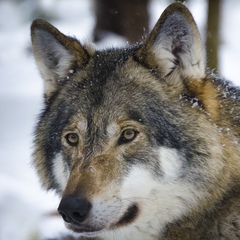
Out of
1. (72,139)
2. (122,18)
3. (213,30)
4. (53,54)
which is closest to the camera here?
(72,139)

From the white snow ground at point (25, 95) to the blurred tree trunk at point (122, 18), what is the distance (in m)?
0.26

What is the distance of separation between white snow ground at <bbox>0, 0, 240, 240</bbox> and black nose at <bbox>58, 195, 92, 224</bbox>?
220 centimetres

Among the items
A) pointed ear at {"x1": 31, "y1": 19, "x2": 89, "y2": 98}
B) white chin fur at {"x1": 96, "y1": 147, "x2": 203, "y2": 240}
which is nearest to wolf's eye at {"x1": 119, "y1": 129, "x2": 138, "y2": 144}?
white chin fur at {"x1": 96, "y1": 147, "x2": 203, "y2": 240}

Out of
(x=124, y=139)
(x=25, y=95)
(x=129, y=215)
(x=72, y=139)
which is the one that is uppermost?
(x=124, y=139)

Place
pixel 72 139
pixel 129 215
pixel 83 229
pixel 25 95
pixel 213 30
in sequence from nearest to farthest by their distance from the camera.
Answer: pixel 83 229, pixel 129 215, pixel 72 139, pixel 213 30, pixel 25 95

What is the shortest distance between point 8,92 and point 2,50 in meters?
1.86

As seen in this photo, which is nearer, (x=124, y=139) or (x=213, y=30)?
(x=124, y=139)

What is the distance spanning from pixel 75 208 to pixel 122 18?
24.7 ft

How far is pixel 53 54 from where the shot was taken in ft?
16.4

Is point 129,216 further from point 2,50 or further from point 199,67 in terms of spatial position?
point 2,50

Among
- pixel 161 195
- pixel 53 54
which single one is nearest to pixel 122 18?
pixel 53 54

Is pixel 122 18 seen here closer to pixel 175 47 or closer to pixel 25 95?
pixel 25 95

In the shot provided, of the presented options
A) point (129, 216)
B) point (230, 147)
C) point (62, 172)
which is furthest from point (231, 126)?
point (62, 172)

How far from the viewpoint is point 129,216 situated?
4.27 metres
